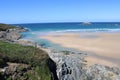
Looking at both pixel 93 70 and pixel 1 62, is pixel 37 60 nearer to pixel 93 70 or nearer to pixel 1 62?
pixel 1 62

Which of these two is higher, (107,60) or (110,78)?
(110,78)

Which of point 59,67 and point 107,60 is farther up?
point 59,67

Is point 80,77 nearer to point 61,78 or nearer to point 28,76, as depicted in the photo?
point 61,78

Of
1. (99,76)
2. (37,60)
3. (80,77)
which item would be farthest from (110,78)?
(37,60)

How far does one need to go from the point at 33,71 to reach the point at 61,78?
6.99 ft

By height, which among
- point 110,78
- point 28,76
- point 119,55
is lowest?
point 119,55

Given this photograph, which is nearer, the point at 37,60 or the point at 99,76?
the point at 37,60

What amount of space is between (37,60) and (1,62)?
1.81 meters

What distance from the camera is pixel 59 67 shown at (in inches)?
574

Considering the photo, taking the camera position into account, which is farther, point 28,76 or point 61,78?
point 61,78

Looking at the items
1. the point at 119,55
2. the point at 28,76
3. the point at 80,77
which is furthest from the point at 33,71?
the point at 119,55

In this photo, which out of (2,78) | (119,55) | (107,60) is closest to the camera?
(2,78)

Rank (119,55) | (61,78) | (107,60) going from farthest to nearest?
(119,55) → (107,60) → (61,78)

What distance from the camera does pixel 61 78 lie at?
1416cm
